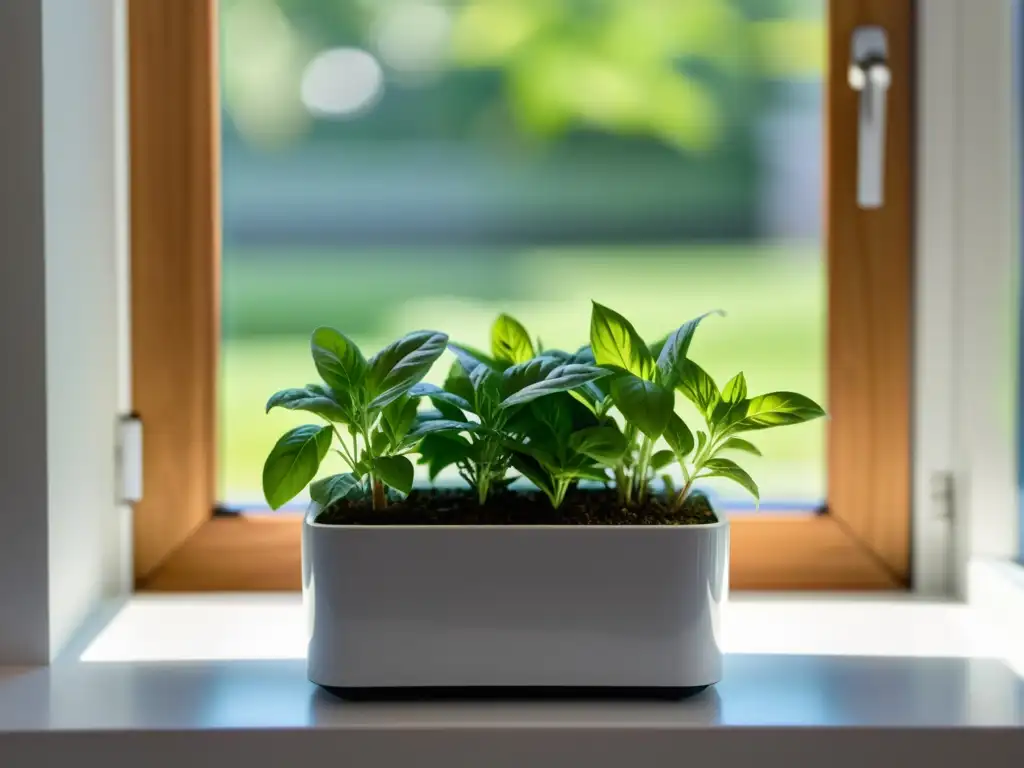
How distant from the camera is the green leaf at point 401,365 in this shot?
827 mm

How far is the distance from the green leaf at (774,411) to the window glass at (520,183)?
35 centimetres

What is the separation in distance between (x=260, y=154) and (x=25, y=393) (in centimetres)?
39

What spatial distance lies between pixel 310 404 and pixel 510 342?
215 millimetres

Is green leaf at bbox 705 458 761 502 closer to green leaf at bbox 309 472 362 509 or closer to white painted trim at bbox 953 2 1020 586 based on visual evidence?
green leaf at bbox 309 472 362 509

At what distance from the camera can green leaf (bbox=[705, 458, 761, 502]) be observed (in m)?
0.85

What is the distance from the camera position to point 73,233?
1008 mm

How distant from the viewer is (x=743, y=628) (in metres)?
1.05

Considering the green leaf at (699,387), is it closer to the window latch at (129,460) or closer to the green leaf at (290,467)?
the green leaf at (290,467)

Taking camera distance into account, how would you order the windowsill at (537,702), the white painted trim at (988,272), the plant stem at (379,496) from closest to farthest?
the windowsill at (537,702) < the plant stem at (379,496) < the white painted trim at (988,272)

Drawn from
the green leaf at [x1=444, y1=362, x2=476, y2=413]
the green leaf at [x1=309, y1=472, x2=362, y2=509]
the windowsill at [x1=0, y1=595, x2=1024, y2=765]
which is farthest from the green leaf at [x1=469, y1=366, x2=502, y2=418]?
the windowsill at [x1=0, y1=595, x2=1024, y2=765]

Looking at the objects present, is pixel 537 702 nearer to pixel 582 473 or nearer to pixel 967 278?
pixel 582 473

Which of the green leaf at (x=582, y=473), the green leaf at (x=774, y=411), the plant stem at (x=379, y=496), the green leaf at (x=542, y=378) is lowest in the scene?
the plant stem at (x=379, y=496)

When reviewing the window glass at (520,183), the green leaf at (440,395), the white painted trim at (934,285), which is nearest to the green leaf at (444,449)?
the green leaf at (440,395)

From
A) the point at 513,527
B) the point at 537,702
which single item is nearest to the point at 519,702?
the point at 537,702
